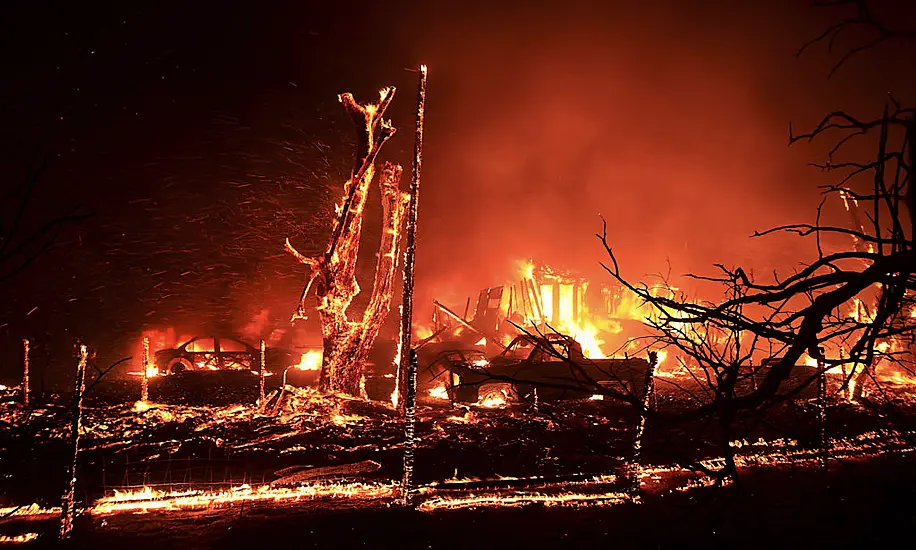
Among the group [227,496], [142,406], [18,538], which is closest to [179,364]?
[142,406]

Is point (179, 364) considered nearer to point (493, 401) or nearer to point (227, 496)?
point (493, 401)

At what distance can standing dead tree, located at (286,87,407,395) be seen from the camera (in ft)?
31.8

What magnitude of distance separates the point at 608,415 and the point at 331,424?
5.40 meters

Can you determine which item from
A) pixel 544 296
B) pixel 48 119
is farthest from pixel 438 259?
pixel 48 119

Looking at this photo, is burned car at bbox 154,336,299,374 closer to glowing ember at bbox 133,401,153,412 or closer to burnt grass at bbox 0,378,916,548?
burnt grass at bbox 0,378,916,548

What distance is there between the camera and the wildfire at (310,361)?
16930 mm

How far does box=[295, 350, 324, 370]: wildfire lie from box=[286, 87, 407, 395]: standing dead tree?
278 inches

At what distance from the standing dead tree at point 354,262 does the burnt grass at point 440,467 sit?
967 mm

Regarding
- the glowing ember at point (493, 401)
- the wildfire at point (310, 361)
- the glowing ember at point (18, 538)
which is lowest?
the glowing ember at point (18, 538)

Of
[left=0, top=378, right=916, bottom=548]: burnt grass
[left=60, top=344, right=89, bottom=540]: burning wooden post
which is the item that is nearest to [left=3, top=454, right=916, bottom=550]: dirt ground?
[left=0, top=378, right=916, bottom=548]: burnt grass

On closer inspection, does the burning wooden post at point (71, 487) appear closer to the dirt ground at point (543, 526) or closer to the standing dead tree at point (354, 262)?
the dirt ground at point (543, 526)

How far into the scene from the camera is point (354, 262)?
393 inches

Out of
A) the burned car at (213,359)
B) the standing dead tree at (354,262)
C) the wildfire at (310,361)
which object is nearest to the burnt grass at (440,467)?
the standing dead tree at (354,262)

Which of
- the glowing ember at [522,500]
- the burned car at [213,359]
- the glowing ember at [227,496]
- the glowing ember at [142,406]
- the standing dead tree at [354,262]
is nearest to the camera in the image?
the glowing ember at [227,496]
